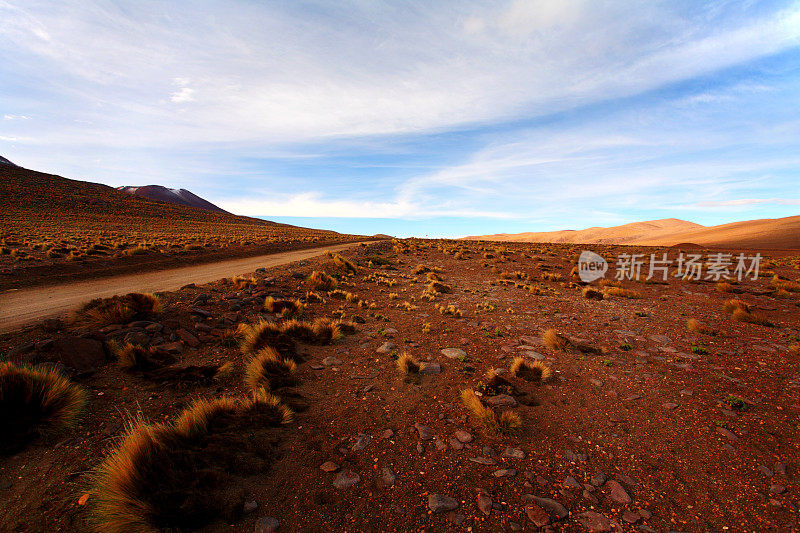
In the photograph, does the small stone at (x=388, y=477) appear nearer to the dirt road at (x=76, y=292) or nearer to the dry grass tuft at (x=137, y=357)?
the dry grass tuft at (x=137, y=357)

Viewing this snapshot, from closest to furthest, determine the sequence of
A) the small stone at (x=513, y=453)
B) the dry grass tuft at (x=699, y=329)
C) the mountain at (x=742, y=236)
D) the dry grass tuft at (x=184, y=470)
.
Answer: the dry grass tuft at (x=184, y=470) → the small stone at (x=513, y=453) → the dry grass tuft at (x=699, y=329) → the mountain at (x=742, y=236)

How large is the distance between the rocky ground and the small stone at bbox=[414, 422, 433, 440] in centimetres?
3

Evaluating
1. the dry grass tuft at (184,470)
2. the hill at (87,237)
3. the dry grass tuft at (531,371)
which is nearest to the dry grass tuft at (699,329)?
the dry grass tuft at (531,371)

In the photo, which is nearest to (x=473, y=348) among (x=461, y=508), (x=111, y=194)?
(x=461, y=508)

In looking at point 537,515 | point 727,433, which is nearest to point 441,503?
point 537,515

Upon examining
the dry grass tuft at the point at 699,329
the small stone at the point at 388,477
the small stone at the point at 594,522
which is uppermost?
the dry grass tuft at the point at 699,329

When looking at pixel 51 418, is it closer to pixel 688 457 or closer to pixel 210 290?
pixel 210 290

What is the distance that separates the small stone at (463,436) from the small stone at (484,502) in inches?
33.6

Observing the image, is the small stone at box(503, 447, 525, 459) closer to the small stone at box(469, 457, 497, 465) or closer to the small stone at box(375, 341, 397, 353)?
the small stone at box(469, 457, 497, 465)

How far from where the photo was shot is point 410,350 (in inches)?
307

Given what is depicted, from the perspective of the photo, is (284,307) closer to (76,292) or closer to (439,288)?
(76,292)

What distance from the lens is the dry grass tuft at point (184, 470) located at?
2.83 metres

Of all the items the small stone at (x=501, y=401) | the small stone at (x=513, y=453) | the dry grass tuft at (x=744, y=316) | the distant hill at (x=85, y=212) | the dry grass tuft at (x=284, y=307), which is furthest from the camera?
the distant hill at (x=85, y=212)

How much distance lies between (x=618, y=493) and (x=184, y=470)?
519 centimetres
